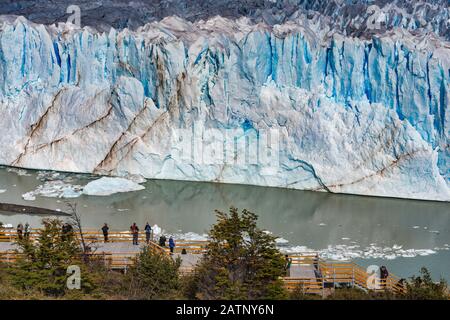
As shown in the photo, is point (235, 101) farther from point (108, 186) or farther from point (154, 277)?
point (154, 277)

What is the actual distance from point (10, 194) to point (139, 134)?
362cm

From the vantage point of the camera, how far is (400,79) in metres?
16.0

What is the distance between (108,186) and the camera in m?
15.6

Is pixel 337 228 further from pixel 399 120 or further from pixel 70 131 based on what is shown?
pixel 70 131

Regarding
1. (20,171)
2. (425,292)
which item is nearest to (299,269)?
(425,292)

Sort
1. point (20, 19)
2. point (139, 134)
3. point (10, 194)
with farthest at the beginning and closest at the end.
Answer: point (20, 19) < point (139, 134) < point (10, 194)

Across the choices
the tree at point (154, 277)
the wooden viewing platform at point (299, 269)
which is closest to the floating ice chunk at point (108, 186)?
the wooden viewing platform at point (299, 269)

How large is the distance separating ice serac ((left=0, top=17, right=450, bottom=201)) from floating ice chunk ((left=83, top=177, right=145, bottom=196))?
1.09 meters

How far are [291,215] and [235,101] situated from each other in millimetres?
3989

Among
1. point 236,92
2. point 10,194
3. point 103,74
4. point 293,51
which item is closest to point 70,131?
point 103,74

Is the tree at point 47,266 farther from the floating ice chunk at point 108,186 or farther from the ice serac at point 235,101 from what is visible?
the ice serac at point 235,101

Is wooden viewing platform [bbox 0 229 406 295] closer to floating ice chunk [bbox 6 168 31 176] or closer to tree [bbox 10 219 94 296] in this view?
tree [bbox 10 219 94 296]

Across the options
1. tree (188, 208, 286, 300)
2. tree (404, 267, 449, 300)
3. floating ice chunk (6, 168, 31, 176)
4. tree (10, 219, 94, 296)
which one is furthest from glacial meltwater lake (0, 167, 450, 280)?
tree (10, 219, 94, 296)

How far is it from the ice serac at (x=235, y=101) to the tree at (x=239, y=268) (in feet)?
32.2
